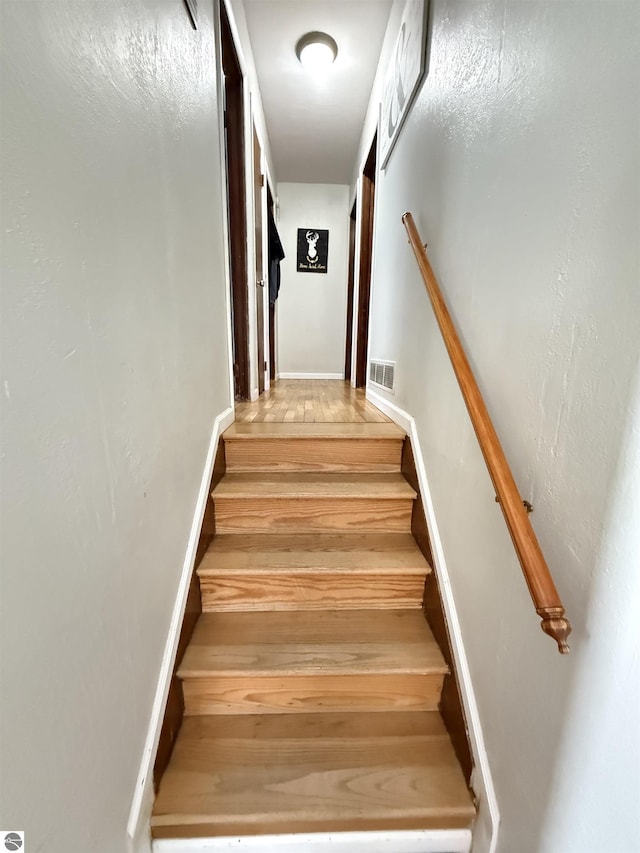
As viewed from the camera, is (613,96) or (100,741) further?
(100,741)

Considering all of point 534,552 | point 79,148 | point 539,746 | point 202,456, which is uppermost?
point 79,148

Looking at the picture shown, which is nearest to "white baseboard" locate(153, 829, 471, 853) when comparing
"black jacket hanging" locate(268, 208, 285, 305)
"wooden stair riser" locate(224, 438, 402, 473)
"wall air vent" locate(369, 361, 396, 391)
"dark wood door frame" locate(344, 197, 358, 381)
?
"wooden stair riser" locate(224, 438, 402, 473)

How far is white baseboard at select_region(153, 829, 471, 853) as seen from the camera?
0.90 meters

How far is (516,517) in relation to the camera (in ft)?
2.20

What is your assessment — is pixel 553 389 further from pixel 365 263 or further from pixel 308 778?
pixel 365 263

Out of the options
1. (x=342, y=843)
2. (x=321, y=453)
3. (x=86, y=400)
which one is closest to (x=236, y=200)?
(x=321, y=453)

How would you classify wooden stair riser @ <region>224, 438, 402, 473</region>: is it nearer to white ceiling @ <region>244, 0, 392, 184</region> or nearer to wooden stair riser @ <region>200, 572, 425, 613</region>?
wooden stair riser @ <region>200, 572, 425, 613</region>

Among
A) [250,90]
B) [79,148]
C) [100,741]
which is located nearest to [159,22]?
[79,148]

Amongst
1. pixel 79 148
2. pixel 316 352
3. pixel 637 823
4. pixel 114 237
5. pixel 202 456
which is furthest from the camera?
pixel 316 352

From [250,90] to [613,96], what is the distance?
269 centimetres

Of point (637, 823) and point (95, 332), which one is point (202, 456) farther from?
point (637, 823)

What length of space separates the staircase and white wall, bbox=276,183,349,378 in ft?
11.5

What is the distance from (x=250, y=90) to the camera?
2.34m

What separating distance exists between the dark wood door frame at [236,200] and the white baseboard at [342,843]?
92.6 inches
